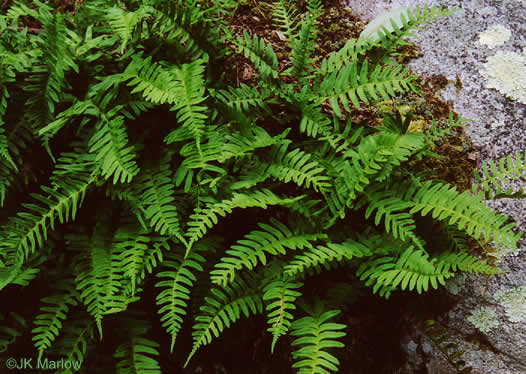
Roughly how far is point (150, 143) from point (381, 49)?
1381mm

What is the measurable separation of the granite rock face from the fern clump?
27 cm

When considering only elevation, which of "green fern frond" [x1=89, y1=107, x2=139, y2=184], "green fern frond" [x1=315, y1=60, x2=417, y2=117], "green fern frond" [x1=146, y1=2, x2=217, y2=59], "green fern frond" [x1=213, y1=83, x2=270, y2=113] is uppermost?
"green fern frond" [x1=146, y1=2, x2=217, y2=59]

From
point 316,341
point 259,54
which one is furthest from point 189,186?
point 316,341

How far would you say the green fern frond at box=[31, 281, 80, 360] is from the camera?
7.02 ft

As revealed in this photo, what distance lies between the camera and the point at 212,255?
2273 mm

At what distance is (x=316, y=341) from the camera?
2.00 metres

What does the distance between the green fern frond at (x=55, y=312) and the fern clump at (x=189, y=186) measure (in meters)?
0.01

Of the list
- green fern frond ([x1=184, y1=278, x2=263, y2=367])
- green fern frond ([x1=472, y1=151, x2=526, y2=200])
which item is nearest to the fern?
green fern frond ([x1=184, y1=278, x2=263, y2=367])

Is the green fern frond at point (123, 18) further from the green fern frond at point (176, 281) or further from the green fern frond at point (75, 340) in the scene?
the green fern frond at point (75, 340)

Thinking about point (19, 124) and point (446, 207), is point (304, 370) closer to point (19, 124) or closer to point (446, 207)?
point (446, 207)

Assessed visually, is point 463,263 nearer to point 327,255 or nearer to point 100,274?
point 327,255

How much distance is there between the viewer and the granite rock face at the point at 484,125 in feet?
7.68

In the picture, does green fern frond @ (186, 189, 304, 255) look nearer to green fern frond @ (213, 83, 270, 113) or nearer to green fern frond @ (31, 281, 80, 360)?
green fern frond @ (213, 83, 270, 113)

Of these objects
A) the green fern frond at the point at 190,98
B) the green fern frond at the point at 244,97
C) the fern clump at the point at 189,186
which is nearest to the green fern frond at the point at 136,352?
the fern clump at the point at 189,186
